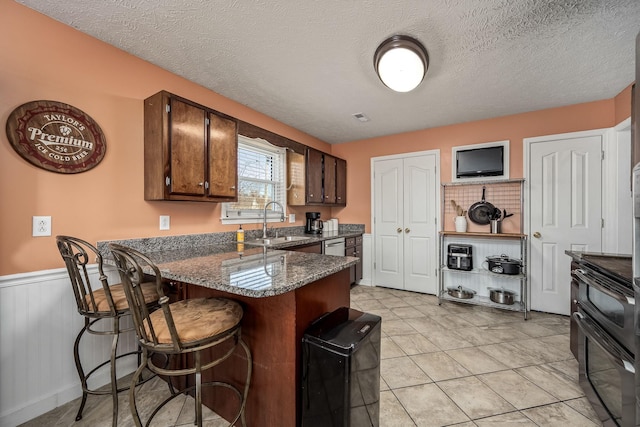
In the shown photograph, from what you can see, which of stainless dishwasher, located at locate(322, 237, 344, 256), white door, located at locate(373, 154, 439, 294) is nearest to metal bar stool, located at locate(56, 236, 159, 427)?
stainless dishwasher, located at locate(322, 237, 344, 256)

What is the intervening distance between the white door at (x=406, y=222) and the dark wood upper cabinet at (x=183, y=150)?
103 inches

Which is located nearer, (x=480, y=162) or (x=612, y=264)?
(x=612, y=264)

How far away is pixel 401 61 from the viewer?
187cm

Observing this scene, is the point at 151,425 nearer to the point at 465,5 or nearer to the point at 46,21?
the point at 46,21

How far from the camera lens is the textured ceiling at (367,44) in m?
1.56

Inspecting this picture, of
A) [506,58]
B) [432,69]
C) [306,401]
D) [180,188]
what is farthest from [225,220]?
[506,58]

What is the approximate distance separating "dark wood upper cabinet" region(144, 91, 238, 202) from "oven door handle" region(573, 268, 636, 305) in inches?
105

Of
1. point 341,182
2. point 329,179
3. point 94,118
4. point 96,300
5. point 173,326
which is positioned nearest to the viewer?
point 173,326

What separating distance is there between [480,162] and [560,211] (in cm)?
104

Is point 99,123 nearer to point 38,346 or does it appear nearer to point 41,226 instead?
point 41,226

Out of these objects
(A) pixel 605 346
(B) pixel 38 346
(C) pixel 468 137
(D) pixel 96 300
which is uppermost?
(C) pixel 468 137

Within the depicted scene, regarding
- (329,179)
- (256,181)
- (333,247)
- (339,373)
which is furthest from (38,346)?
(329,179)

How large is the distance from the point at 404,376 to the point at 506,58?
2.65 metres

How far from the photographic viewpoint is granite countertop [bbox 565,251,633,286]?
1.23m
